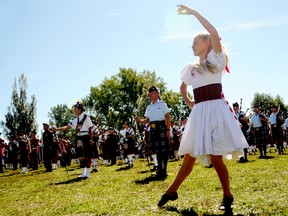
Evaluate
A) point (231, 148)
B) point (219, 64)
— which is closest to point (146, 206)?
point (231, 148)

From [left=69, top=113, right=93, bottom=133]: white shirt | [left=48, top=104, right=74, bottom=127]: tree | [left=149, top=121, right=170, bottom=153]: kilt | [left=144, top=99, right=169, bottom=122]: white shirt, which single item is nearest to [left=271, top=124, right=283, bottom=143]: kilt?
[left=149, top=121, right=170, bottom=153]: kilt

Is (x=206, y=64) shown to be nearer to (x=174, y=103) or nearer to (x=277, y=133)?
(x=277, y=133)

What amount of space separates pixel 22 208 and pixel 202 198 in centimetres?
302

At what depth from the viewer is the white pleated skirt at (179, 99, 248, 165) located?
12.5 feet

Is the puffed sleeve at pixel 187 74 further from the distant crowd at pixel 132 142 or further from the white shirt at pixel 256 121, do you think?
the white shirt at pixel 256 121

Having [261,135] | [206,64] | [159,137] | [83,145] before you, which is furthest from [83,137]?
[261,135]

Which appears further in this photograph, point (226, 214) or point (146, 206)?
point (146, 206)

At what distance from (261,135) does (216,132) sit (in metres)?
12.5

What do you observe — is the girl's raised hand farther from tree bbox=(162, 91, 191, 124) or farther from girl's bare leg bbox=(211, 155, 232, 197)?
tree bbox=(162, 91, 191, 124)

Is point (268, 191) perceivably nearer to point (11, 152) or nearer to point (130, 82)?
point (11, 152)

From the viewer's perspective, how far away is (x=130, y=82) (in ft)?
214

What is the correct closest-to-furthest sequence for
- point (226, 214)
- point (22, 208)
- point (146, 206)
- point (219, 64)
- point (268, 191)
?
point (226, 214) → point (219, 64) → point (146, 206) → point (268, 191) → point (22, 208)

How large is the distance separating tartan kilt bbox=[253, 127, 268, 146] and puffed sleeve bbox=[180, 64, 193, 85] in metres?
11.8

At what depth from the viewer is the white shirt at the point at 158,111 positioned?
889cm
